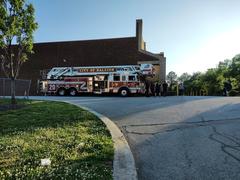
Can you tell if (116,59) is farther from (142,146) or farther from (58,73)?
(142,146)

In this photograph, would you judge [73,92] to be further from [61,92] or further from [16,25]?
[16,25]

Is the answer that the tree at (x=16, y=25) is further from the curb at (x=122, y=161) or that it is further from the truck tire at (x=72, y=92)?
the truck tire at (x=72, y=92)

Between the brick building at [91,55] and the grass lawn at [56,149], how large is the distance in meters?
30.0

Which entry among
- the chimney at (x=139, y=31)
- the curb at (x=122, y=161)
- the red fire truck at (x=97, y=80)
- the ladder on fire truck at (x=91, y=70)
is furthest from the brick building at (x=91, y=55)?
the curb at (x=122, y=161)

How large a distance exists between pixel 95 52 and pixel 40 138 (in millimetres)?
35331

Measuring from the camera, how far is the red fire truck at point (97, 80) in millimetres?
29906

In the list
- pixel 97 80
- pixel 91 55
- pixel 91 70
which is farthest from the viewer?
pixel 91 55

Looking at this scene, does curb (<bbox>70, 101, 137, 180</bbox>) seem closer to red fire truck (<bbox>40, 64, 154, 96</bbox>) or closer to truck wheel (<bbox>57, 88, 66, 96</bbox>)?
red fire truck (<bbox>40, 64, 154, 96</bbox>)

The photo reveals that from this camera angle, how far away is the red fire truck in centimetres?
2991

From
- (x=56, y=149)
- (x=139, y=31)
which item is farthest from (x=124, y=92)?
(x=56, y=149)

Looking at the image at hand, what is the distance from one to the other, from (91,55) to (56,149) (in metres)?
36.4

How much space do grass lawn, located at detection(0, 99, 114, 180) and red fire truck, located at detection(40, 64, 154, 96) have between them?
20.5 meters

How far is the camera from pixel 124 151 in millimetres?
5961

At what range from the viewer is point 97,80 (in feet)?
103
